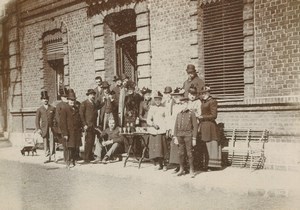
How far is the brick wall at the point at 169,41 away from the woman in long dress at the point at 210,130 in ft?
6.15

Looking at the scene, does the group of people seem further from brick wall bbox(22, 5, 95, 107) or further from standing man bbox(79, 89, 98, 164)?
brick wall bbox(22, 5, 95, 107)

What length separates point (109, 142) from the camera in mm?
10969

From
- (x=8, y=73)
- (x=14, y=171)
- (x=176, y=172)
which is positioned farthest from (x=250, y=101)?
(x=8, y=73)

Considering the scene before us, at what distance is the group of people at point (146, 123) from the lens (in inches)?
359

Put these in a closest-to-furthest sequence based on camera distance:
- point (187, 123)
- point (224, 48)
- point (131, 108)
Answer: point (187, 123) < point (224, 48) < point (131, 108)

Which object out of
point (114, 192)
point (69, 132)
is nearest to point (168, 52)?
point (69, 132)

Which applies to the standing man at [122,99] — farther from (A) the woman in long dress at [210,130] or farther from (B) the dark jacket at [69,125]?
(A) the woman in long dress at [210,130]

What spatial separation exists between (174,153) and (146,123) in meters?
1.54

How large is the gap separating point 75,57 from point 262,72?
22.8 ft

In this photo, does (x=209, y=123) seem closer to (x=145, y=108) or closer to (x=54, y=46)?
(x=145, y=108)

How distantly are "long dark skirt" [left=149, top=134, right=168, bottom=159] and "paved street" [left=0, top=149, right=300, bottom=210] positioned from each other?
390 millimetres

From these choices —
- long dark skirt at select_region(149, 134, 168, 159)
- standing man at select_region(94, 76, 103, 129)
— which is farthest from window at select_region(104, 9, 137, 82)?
long dark skirt at select_region(149, 134, 168, 159)

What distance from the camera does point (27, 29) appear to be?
53.5ft

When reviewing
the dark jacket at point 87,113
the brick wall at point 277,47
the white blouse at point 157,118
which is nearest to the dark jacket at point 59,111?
the dark jacket at point 87,113
